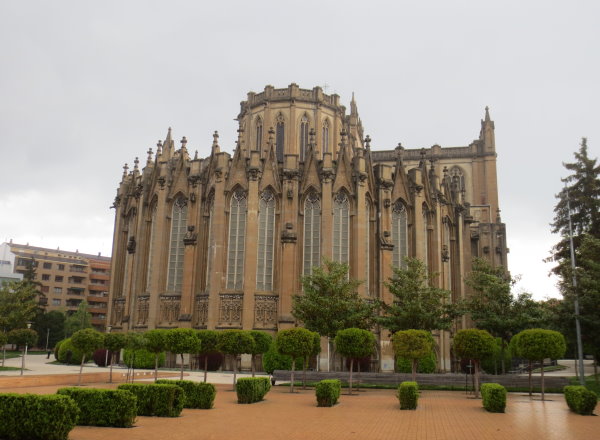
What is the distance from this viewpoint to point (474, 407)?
71.5 feet

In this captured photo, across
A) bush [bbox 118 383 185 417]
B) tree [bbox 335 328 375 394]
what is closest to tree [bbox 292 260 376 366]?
tree [bbox 335 328 375 394]

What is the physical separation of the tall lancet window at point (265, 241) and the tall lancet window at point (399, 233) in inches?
395

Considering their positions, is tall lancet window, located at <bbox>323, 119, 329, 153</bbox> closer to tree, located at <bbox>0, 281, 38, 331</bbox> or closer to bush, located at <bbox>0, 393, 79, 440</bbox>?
tree, located at <bbox>0, 281, 38, 331</bbox>

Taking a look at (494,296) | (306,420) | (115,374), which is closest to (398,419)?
(306,420)

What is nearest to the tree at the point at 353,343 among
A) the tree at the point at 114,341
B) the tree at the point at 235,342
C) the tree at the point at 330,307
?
the tree at the point at 235,342

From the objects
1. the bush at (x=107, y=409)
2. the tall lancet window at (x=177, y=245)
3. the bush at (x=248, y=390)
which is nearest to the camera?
the bush at (x=107, y=409)

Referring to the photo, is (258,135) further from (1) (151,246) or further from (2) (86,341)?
(2) (86,341)

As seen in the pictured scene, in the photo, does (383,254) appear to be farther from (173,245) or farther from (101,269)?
(101,269)

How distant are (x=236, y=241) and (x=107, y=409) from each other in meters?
28.0

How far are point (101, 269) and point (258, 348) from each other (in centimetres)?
9729

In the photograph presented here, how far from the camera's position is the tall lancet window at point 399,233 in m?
44.0

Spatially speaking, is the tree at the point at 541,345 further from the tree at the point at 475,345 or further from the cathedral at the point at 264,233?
the cathedral at the point at 264,233

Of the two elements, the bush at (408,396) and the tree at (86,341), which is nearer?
the bush at (408,396)

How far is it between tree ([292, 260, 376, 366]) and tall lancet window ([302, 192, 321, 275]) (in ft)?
26.9
